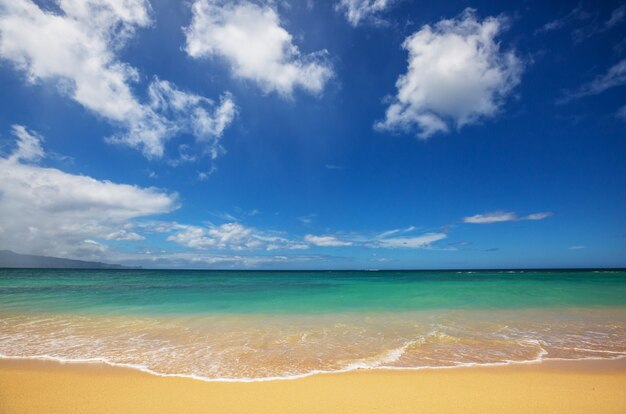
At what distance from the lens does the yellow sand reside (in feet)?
14.3

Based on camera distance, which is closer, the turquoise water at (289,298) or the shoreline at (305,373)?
the shoreline at (305,373)

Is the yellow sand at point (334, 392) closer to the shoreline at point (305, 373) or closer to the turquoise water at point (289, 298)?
the shoreline at point (305, 373)

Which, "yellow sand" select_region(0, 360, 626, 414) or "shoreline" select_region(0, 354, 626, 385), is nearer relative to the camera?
"yellow sand" select_region(0, 360, 626, 414)

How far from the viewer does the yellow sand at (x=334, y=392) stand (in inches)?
171

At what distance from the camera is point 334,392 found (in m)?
4.92

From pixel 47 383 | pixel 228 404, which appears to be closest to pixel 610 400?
pixel 228 404

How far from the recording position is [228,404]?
4.48 metres

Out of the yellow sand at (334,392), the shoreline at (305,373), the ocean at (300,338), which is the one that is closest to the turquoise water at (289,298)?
the ocean at (300,338)

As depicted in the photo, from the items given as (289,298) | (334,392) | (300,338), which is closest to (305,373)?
(334,392)

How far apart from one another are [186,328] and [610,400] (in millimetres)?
10776

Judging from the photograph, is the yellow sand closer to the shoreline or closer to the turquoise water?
the shoreline

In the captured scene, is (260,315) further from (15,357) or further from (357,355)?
(15,357)

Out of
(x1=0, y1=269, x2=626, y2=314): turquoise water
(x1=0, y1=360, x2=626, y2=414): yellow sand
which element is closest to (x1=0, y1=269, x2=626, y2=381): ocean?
(x1=0, y1=360, x2=626, y2=414): yellow sand

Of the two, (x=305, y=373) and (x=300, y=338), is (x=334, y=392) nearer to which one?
(x=305, y=373)
